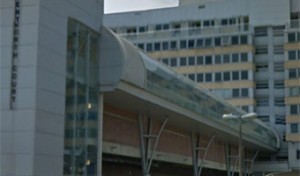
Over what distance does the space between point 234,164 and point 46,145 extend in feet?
142

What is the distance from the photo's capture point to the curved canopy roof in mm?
26969

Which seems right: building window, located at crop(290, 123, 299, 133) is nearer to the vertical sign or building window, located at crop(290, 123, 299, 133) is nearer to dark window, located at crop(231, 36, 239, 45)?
dark window, located at crop(231, 36, 239, 45)

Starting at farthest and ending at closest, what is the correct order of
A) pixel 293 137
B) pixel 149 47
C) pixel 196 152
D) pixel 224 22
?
pixel 224 22 → pixel 149 47 → pixel 293 137 → pixel 196 152

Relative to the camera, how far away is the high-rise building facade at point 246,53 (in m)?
78.5

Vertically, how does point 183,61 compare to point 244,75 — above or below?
above

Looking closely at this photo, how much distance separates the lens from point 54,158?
2328 cm

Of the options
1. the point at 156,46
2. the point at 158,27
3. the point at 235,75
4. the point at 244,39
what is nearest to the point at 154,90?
the point at 235,75

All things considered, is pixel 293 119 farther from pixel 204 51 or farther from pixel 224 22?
pixel 224 22

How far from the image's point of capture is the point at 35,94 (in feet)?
73.2

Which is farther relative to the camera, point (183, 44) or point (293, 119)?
point (183, 44)

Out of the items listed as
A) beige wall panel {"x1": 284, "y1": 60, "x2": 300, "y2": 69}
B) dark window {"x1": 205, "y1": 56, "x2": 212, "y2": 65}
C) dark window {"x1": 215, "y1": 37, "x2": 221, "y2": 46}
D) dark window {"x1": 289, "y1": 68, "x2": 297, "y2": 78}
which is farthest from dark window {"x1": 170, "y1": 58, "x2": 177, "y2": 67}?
dark window {"x1": 289, "y1": 68, "x2": 297, "y2": 78}

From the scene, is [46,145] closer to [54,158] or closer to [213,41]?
[54,158]

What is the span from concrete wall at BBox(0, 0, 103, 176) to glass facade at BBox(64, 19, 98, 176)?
0.89m

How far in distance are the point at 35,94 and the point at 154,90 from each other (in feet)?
36.5
